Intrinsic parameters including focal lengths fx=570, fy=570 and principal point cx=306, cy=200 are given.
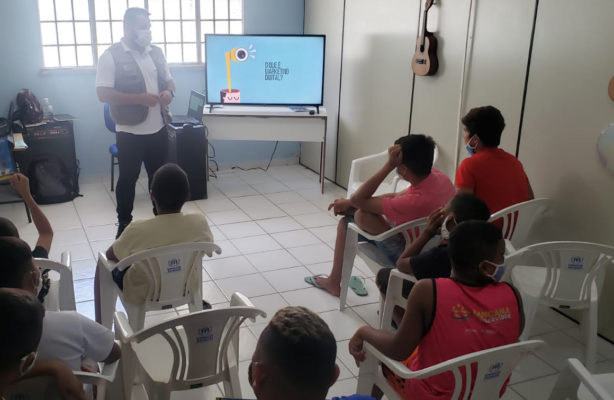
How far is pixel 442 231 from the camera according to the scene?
94.5 inches

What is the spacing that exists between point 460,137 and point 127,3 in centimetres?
365

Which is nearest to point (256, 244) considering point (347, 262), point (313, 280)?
point (313, 280)

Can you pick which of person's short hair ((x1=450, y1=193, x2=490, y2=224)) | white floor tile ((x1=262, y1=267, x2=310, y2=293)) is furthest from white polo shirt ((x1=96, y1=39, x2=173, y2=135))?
person's short hair ((x1=450, y1=193, x2=490, y2=224))

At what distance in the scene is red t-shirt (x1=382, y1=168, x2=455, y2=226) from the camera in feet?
9.28

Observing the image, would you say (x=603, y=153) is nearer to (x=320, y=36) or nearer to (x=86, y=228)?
(x=320, y=36)

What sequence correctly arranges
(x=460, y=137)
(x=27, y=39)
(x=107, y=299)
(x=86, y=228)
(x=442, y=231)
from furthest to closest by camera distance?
(x=27, y=39) → (x=86, y=228) → (x=460, y=137) → (x=107, y=299) → (x=442, y=231)

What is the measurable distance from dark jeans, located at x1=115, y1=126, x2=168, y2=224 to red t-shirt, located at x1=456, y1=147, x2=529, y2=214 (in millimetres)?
2233

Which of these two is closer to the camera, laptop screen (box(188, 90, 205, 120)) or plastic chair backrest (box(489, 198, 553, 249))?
plastic chair backrest (box(489, 198, 553, 249))

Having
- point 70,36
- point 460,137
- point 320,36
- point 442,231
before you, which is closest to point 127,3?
point 70,36

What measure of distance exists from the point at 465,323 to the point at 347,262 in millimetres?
1604

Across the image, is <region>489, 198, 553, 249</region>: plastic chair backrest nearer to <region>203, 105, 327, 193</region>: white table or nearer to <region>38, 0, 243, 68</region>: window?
<region>203, 105, 327, 193</region>: white table

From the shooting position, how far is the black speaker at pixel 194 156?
17.2ft

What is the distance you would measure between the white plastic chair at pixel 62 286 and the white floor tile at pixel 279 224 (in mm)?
2272

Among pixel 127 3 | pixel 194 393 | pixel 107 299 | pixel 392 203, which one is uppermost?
pixel 127 3
